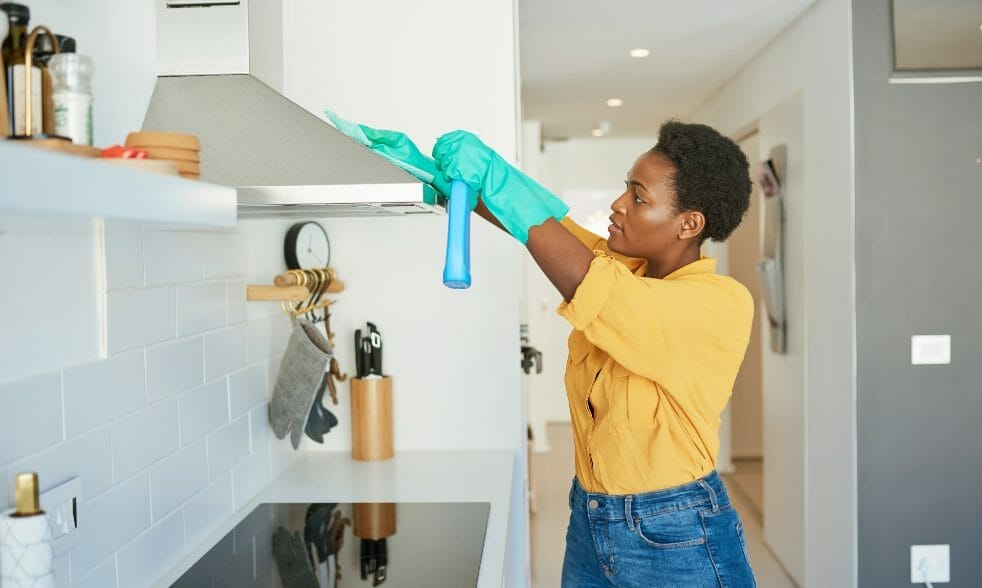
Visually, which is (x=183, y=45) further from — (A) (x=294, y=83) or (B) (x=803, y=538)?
(B) (x=803, y=538)

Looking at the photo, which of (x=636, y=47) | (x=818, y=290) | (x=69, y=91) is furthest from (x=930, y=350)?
(x=69, y=91)

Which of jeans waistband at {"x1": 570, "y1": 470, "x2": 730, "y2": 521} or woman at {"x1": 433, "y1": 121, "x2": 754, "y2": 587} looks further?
jeans waistband at {"x1": 570, "y1": 470, "x2": 730, "y2": 521}

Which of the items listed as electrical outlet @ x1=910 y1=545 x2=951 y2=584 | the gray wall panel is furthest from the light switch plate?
electrical outlet @ x1=910 y1=545 x2=951 y2=584

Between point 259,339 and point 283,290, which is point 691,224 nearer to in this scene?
point 283,290

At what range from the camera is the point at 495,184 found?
1381mm

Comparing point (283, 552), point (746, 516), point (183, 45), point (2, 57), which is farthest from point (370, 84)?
point (746, 516)

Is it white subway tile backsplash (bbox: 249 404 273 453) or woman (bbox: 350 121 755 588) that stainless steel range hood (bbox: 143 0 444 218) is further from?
white subway tile backsplash (bbox: 249 404 273 453)

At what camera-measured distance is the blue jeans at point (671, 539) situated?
151cm

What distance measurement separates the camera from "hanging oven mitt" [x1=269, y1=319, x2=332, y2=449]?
6.16ft

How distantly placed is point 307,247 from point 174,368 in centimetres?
71

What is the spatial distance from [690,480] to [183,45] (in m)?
1.14

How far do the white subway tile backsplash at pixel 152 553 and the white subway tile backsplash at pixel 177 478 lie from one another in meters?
0.03

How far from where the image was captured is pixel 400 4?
2172mm

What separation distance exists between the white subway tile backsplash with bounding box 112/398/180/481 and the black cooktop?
210mm
